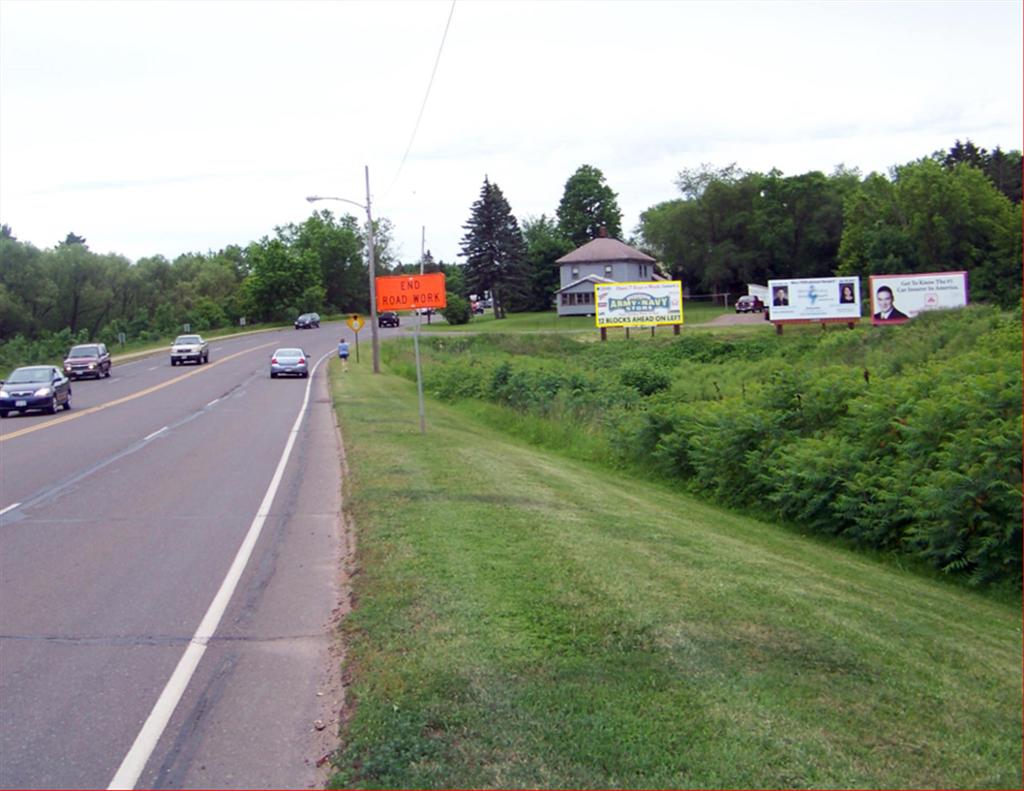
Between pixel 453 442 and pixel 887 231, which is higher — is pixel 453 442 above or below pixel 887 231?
below

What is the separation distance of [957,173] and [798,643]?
2810 inches

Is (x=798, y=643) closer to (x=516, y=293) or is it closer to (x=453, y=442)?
(x=453, y=442)

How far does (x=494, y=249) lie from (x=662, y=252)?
52.2 feet

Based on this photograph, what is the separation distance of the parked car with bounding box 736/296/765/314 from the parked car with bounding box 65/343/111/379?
42874mm

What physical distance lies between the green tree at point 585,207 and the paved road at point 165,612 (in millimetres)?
105232

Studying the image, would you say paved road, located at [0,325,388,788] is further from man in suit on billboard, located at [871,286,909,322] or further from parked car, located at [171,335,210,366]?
man in suit on billboard, located at [871,286,909,322]

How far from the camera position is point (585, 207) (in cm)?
12538

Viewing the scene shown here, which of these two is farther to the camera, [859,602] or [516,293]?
[516,293]

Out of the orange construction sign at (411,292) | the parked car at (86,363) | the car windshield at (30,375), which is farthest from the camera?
the parked car at (86,363)

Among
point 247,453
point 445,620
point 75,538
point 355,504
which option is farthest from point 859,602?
point 247,453

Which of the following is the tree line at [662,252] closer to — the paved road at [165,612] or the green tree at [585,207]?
the green tree at [585,207]

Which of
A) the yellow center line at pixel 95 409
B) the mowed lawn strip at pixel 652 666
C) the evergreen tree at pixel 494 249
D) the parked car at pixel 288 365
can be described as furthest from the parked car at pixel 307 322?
the mowed lawn strip at pixel 652 666

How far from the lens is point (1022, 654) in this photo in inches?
308

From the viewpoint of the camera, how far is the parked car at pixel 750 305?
242 ft
